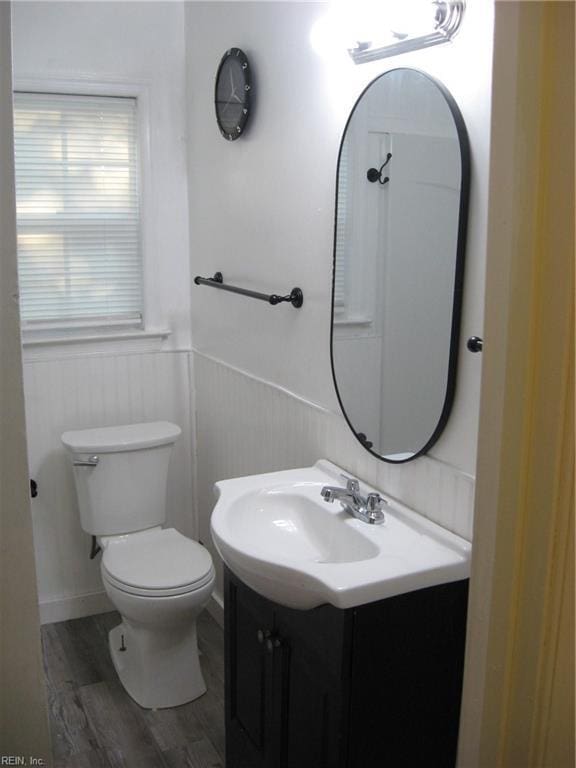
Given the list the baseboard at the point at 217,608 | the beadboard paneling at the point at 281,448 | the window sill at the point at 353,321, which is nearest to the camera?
the beadboard paneling at the point at 281,448

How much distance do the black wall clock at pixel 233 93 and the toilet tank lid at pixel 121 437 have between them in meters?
1.09

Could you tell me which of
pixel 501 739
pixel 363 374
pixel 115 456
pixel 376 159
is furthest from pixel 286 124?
pixel 501 739

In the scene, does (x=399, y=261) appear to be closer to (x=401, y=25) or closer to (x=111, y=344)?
(x=401, y=25)

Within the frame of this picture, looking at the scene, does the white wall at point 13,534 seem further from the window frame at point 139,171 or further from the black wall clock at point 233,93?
the window frame at point 139,171

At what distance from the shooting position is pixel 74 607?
3.16 m

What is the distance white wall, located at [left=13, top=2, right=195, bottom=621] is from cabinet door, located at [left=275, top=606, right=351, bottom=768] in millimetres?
1537

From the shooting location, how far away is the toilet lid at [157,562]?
2.48m

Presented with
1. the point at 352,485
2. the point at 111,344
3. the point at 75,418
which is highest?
the point at 111,344

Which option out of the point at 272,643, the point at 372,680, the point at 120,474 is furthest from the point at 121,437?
the point at 372,680

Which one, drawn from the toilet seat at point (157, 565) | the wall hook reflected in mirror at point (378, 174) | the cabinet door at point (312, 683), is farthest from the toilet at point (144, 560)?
the wall hook reflected in mirror at point (378, 174)

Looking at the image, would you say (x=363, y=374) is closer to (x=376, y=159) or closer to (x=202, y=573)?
(x=376, y=159)

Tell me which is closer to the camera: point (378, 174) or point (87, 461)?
point (378, 174)

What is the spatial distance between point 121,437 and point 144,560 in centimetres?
49

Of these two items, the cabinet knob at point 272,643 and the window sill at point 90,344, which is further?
the window sill at point 90,344
